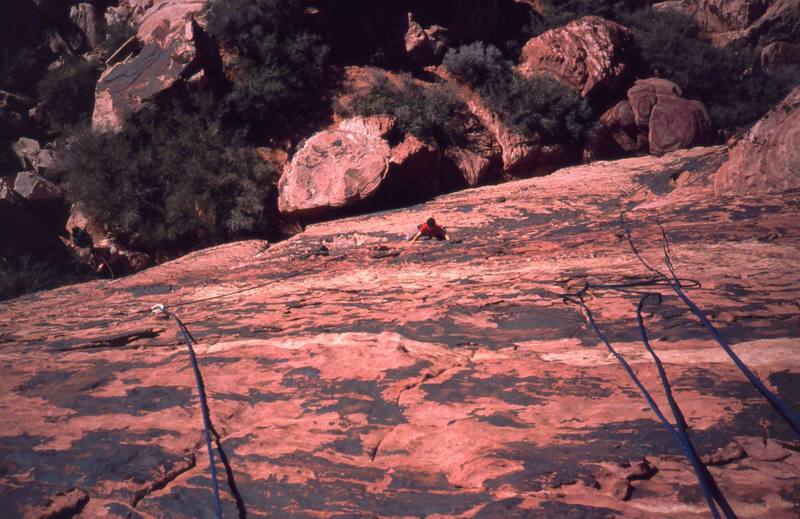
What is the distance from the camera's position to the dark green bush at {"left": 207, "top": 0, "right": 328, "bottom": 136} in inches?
439

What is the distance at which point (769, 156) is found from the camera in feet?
17.0

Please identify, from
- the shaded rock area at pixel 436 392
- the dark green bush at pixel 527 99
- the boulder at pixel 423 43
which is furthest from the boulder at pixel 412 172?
the shaded rock area at pixel 436 392

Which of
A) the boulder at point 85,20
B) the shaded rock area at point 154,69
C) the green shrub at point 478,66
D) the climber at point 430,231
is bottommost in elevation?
the climber at point 430,231

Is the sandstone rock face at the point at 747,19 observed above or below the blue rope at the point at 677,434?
above

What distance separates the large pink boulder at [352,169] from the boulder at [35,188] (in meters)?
7.03

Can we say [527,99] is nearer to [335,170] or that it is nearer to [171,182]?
[335,170]

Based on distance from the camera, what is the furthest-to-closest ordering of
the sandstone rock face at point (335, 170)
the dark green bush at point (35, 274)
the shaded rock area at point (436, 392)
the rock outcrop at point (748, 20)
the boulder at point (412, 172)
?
the rock outcrop at point (748, 20), the dark green bush at point (35, 274), the boulder at point (412, 172), the sandstone rock face at point (335, 170), the shaded rock area at point (436, 392)

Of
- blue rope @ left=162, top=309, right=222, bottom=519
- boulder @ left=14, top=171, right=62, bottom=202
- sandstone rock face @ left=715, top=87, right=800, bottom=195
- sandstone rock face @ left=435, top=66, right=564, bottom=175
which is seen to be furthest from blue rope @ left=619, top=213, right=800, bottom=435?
boulder @ left=14, top=171, right=62, bottom=202

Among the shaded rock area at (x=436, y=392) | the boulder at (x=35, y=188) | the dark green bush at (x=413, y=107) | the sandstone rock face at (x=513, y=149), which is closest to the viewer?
the shaded rock area at (x=436, y=392)

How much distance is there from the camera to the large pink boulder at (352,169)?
8.99 m

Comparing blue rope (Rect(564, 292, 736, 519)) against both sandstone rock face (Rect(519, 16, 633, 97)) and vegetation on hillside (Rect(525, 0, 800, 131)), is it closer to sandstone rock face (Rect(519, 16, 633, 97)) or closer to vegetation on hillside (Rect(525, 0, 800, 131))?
sandstone rock face (Rect(519, 16, 633, 97))

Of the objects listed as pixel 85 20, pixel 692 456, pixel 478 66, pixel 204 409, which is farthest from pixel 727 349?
pixel 85 20

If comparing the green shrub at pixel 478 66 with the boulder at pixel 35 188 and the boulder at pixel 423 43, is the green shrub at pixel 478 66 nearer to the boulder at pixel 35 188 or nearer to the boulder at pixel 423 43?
the boulder at pixel 423 43

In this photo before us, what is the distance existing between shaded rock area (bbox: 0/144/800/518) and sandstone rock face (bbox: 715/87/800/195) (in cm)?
74
